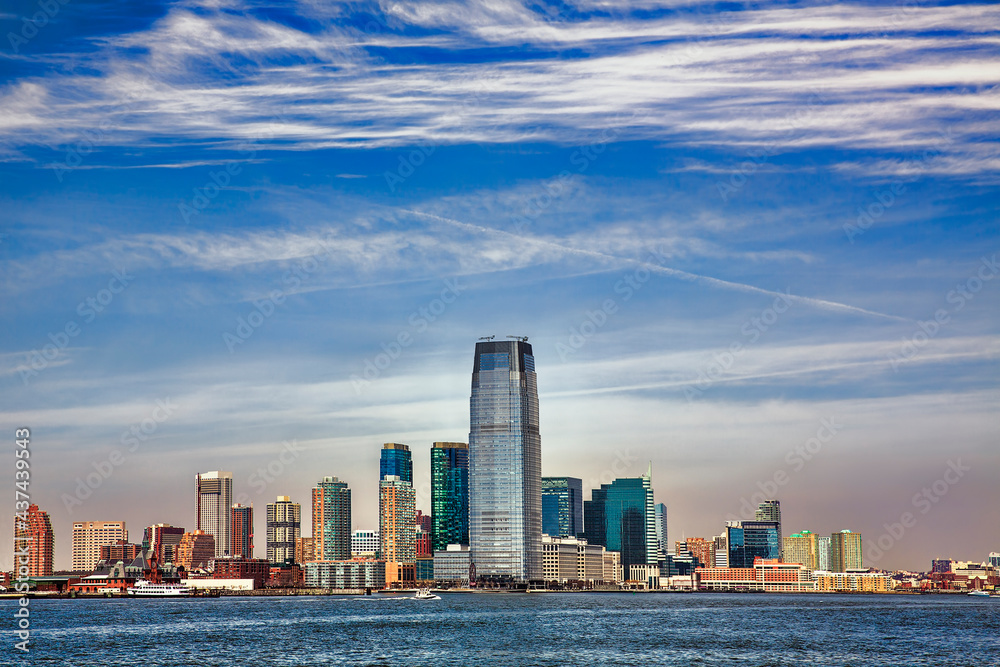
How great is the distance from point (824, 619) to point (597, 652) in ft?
274

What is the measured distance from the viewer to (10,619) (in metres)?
176

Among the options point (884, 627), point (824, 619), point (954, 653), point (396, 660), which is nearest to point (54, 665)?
point (396, 660)

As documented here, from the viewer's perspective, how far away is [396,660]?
101188mm

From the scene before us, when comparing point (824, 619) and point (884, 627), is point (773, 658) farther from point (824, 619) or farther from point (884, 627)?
point (824, 619)

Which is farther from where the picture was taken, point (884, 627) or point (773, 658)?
point (884, 627)

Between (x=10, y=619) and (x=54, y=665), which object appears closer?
(x=54, y=665)

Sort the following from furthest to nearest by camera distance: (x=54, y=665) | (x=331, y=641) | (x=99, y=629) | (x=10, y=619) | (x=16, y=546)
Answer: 1. (x=10, y=619)
2. (x=99, y=629)
3. (x=331, y=641)
4. (x=54, y=665)
5. (x=16, y=546)

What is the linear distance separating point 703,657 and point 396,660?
28.5 m

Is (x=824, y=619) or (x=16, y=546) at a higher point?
(x=16, y=546)

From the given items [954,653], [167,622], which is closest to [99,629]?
[167,622]

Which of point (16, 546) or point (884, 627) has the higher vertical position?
point (16, 546)

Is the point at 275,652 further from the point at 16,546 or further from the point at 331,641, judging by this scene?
the point at 16,546

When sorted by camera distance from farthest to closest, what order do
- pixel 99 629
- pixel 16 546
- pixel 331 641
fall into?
pixel 99 629 → pixel 331 641 → pixel 16 546

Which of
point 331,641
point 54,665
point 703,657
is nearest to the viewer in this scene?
point 54,665
